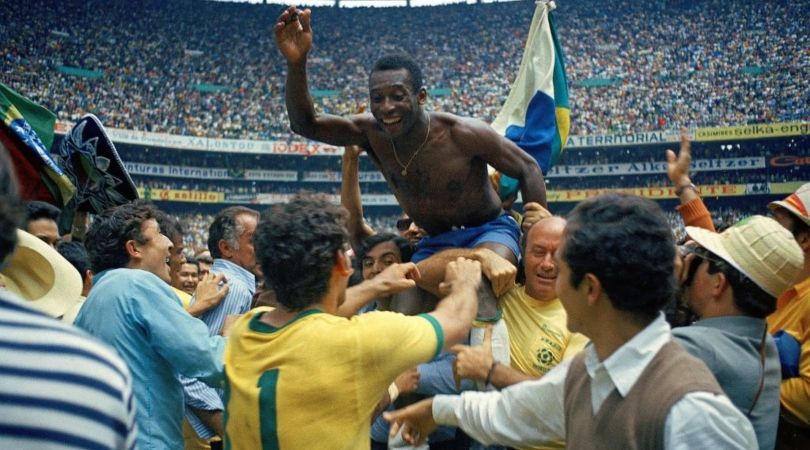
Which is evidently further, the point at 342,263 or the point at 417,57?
the point at 417,57

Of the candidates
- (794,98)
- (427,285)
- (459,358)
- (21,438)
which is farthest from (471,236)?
(794,98)

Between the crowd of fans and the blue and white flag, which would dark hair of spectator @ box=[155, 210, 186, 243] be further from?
the crowd of fans

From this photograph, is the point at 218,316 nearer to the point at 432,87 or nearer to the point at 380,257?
the point at 380,257

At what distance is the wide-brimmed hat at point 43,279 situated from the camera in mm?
3338

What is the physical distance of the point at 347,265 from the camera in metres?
2.41

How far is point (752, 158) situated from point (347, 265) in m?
33.4

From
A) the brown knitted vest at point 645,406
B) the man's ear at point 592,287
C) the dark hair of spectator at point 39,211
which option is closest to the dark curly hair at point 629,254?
the man's ear at point 592,287

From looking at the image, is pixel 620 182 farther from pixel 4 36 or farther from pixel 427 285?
pixel 427 285

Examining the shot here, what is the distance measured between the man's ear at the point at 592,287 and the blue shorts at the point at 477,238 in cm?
173

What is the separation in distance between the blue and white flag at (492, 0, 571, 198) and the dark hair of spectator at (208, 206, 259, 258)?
2.08 meters

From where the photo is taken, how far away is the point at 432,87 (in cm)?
3584

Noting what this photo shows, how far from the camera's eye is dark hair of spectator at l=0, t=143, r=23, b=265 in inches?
47.4

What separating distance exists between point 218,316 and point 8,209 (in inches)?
129

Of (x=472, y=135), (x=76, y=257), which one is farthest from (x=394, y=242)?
(x=76, y=257)
